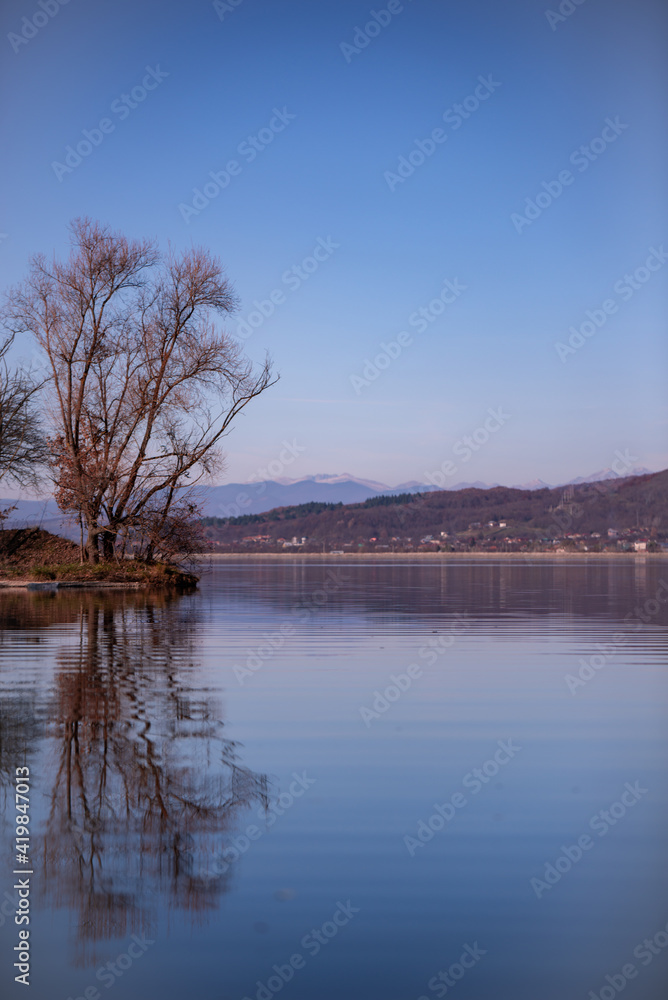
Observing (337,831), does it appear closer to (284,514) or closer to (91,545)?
(91,545)

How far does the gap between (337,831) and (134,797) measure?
1.30 metres

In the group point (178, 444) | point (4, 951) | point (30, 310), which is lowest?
point (4, 951)

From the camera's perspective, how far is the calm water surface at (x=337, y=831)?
372 centimetres

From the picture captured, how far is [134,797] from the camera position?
18.2 ft

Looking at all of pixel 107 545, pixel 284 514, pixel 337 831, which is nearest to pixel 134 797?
pixel 337 831

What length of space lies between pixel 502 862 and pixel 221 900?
143 cm

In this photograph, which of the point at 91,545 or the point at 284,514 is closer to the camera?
the point at 91,545

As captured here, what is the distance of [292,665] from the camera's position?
463 inches

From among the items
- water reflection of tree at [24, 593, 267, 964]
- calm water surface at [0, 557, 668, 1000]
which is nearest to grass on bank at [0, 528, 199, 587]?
calm water surface at [0, 557, 668, 1000]

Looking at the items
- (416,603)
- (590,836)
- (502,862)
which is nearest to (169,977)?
(502,862)

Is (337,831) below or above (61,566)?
below

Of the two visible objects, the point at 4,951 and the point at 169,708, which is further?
the point at 169,708

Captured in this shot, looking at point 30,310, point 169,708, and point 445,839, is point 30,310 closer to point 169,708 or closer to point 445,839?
point 169,708

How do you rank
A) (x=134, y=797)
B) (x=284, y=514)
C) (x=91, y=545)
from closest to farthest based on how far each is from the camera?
(x=134, y=797) < (x=91, y=545) < (x=284, y=514)
